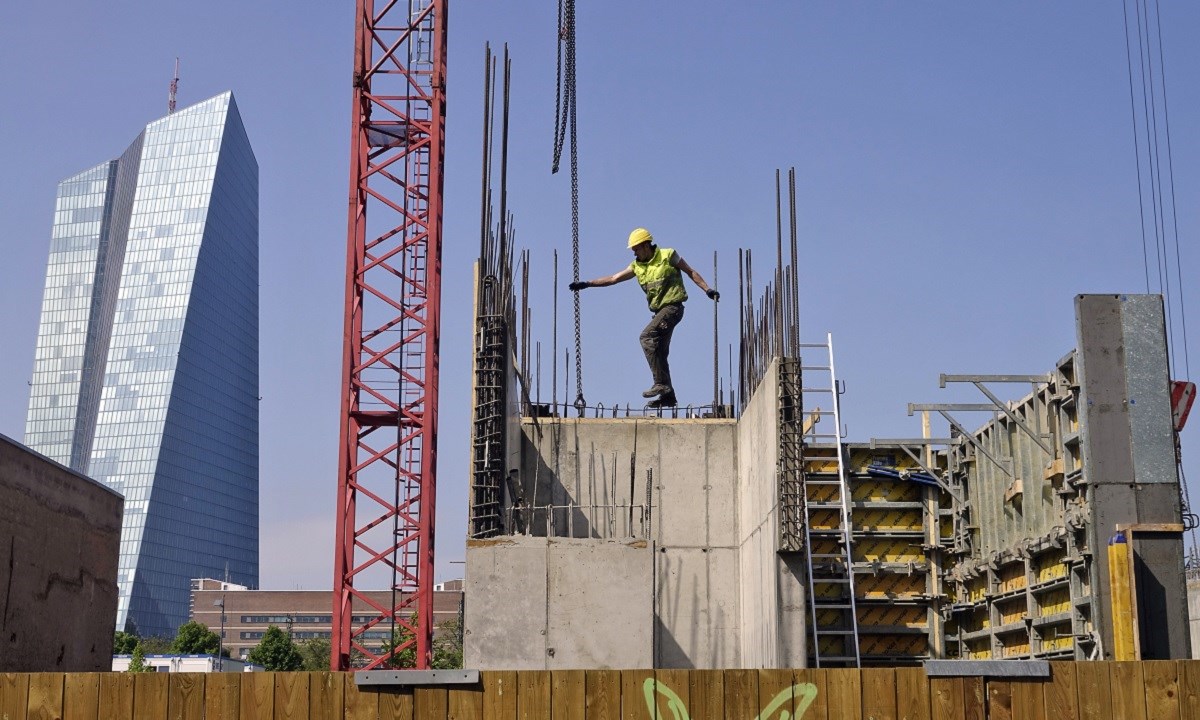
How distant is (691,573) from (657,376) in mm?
5013

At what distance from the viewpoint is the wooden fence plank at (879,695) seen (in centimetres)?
766

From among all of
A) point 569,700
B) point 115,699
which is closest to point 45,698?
point 115,699

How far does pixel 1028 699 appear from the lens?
7660 millimetres

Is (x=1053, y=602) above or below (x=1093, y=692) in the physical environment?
above

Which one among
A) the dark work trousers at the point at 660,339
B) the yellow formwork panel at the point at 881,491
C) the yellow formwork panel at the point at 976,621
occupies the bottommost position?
the yellow formwork panel at the point at 976,621

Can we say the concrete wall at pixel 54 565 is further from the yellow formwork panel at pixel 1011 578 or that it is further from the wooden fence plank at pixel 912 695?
the yellow formwork panel at pixel 1011 578

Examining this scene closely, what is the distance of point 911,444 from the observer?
891 inches

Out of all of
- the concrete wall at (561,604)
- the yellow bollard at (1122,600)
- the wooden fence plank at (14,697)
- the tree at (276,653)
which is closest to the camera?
the wooden fence plank at (14,697)

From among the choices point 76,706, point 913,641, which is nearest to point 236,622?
point 913,641

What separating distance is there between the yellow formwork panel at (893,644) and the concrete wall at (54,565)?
11.4 meters

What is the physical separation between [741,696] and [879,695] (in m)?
0.77

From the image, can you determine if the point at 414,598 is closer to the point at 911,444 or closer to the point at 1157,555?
the point at 911,444

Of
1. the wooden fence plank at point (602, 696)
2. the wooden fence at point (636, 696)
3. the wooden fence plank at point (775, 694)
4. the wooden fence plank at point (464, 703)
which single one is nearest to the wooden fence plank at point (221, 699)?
the wooden fence at point (636, 696)

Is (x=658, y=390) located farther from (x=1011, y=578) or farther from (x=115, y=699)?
(x=115, y=699)
